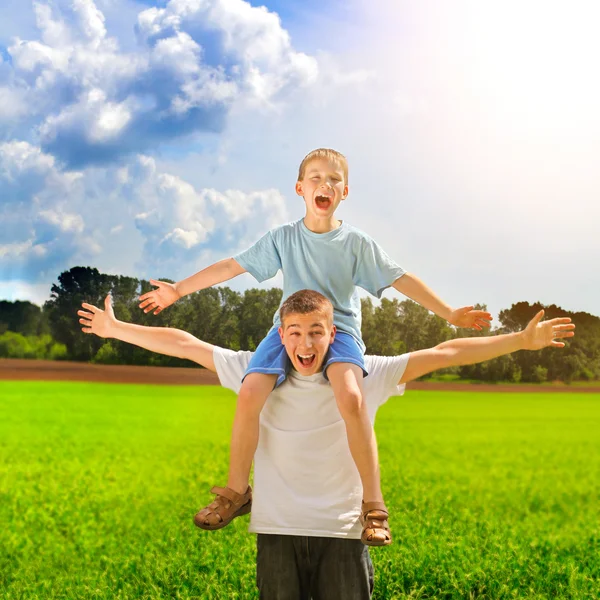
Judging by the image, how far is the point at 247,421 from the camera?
2.87 m

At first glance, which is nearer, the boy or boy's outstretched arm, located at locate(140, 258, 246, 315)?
the boy

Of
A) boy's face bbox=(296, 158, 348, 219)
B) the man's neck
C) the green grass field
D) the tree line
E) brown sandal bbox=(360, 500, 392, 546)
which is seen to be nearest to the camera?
brown sandal bbox=(360, 500, 392, 546)

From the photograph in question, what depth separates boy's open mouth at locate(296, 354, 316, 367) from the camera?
9.20 feet

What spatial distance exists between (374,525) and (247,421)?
0.66m

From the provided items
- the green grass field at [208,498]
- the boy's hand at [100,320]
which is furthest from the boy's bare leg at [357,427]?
the green grass field at [208,498]

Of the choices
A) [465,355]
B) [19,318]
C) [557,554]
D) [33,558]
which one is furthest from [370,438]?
[19,318]

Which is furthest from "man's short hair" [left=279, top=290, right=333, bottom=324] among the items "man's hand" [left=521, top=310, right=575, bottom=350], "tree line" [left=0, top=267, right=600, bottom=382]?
"man's hand" [left=521, top=310, right=575, bottom=350]

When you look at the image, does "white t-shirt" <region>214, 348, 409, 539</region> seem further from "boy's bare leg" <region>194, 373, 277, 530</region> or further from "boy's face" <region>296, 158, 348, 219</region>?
"boy's face" <region>296, 158, 348, 219</region>

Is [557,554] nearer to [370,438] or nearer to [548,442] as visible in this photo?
[370,438]

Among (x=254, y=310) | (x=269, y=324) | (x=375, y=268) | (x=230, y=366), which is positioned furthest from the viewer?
(x=254, y=310)

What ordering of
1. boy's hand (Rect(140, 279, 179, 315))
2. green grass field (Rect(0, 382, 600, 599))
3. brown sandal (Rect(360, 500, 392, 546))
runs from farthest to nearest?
green grass field (Rect(0, 382, 600, 599))
boy's hand (Rect(140, 279, 179, 315))
brown sandal (Rect(360, 500, 392, 546))

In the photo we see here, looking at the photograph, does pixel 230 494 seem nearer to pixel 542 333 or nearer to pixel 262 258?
pixel 262 258

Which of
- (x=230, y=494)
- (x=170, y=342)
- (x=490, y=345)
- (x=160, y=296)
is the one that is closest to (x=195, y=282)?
(x=160, y=296)

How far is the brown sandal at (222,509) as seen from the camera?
280 centimetres
